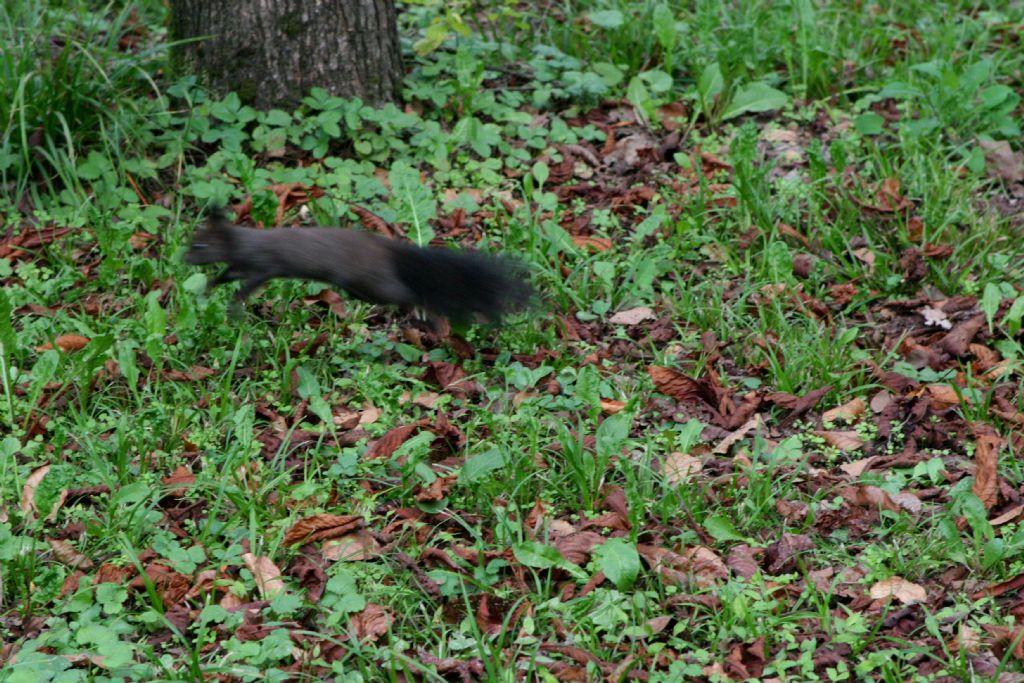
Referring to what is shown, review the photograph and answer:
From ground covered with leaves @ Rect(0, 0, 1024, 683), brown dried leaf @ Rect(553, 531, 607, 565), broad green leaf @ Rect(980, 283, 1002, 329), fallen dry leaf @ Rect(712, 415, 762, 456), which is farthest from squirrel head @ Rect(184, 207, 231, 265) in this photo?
broad green leaf @ Rect(980, 283, 1002, 329)

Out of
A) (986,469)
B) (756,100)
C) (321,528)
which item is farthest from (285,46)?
(986,469)

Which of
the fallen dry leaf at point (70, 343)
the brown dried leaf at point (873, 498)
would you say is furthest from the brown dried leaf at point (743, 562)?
the fallen dry leaf at point (70, 343)

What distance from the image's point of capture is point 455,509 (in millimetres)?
3428

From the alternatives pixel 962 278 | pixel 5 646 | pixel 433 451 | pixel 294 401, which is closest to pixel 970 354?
pixel 962 278

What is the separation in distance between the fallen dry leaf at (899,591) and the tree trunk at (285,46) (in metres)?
3.12

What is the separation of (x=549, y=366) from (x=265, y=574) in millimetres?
1296

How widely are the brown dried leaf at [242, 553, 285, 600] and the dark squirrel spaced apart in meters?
0.99

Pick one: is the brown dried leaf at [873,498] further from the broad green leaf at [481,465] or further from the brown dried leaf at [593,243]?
the brown dried leaf at [593,243]

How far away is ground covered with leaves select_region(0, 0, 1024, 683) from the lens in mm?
3037

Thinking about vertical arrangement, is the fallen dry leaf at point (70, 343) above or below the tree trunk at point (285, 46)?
below

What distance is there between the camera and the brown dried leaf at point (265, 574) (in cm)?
312

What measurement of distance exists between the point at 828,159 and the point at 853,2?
141 centimetres

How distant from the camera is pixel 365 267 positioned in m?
3.78

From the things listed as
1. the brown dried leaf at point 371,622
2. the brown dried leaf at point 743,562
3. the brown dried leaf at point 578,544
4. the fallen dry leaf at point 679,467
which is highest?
the fallen dry leaf at point 679,467
